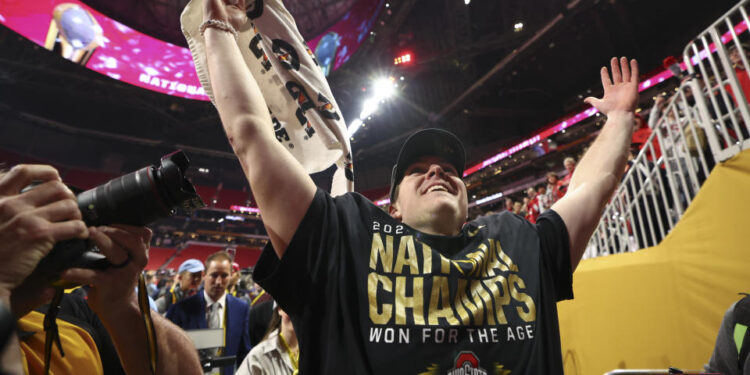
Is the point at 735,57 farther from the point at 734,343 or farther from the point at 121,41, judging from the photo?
→ the point at 121,41

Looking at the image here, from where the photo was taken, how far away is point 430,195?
4.18 feet

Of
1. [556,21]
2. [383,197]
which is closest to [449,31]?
[556,21]

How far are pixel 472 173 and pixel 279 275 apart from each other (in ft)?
52.4

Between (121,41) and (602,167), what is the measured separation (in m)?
10.6

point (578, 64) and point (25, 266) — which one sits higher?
point (578, 64)

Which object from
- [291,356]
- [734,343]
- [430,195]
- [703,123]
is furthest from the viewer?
[703,123]

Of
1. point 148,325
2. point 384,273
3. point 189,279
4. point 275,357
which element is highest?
point 189,279

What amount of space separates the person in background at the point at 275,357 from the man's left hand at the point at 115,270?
1.57m

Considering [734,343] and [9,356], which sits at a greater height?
[9,356]

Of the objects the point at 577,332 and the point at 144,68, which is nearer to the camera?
the point at 577,332

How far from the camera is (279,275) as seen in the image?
3.13 feet

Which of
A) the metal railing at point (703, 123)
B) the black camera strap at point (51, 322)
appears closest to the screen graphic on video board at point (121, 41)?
the metal railing at point (703, 123)

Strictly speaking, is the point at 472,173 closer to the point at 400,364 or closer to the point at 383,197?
the point at 383,197

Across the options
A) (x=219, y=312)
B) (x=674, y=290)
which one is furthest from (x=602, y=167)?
(x=219, y=312)
